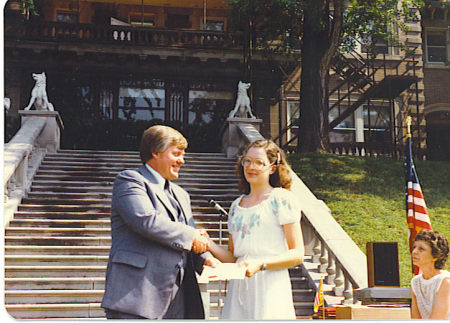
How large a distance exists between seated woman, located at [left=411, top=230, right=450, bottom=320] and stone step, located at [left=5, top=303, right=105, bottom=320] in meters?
3.51

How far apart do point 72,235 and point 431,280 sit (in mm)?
5231

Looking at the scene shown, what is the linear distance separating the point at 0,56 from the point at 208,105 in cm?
1303

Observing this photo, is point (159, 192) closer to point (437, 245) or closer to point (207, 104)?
point (437, 245)

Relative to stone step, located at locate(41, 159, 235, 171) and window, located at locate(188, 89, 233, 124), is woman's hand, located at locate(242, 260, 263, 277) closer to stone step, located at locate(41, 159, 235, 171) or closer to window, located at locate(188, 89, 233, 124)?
stone step, located at locate(41, 159, 235, 171)

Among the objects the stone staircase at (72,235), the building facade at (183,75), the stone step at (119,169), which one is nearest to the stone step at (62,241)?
the stone staircase at (72,235)

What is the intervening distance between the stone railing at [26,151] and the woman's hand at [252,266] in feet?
18.8

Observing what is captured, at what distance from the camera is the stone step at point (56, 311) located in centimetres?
630

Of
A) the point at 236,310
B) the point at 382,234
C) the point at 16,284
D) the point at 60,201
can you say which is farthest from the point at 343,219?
the point at 236,310

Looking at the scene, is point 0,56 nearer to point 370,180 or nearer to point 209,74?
point 370,180

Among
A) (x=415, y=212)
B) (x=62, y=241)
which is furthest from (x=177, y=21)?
(x=415, y=212)

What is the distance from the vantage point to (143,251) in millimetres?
3000

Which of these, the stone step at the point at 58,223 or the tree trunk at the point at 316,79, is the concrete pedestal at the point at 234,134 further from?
the stone step at the point at 58,223

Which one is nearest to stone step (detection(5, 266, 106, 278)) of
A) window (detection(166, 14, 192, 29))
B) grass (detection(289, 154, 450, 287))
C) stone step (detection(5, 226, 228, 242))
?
stone step (detection(5, 226, 228, 242))

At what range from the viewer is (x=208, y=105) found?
18.5 metres
